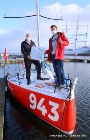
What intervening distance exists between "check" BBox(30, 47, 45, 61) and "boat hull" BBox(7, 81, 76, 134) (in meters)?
1.57

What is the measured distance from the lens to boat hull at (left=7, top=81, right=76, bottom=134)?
22.8 feet

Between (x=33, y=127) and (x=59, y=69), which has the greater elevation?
(x=59, y=69)

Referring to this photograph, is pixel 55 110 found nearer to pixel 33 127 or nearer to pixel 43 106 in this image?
pixel 43 106

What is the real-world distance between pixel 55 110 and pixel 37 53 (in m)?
2.91

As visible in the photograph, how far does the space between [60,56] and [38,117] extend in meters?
2.86

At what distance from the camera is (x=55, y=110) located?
716 centimetres

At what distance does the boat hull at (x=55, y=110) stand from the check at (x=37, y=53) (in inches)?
61.9

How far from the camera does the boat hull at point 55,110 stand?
6941 millimetres

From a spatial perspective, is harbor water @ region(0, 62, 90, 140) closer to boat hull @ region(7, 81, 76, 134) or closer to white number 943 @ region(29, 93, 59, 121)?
boat hull @ region(7, 81, 76, 134)

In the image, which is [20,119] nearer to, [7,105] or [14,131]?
[14,131]

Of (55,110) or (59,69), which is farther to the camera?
(59,69)

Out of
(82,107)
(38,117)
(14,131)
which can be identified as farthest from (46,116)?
(82,107)

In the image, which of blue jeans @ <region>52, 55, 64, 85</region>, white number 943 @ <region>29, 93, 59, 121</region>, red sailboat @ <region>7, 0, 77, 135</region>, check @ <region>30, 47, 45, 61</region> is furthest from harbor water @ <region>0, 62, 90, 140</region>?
check @ <region>30, 47, 45, 61</region>

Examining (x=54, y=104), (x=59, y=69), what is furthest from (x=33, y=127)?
(x=59, y=69)
